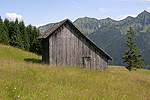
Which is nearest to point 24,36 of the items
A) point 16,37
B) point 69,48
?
point 16,37

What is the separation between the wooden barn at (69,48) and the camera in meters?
15.9

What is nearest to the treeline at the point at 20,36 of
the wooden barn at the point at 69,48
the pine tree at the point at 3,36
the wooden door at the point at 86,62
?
the pine tree at the point at 3,36

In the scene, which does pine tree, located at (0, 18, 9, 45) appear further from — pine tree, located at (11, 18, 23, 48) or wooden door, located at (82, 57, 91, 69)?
wooden door, located at (82, 57, 91, 69)

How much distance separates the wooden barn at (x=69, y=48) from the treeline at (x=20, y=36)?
25.7 m

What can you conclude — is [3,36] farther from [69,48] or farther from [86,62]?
[86,62]

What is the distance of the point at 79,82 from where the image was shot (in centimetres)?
962

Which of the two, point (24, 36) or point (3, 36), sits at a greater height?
point (24, 36)

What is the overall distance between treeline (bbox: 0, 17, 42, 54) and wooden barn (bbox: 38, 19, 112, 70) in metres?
25.7

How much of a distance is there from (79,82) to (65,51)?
7.56 metres

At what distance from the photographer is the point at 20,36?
135ft

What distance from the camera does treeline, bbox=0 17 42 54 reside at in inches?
1582

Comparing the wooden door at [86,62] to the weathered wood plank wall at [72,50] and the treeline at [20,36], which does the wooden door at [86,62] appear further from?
the treeline at [20,36]

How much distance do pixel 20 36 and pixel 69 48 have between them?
1139 inches

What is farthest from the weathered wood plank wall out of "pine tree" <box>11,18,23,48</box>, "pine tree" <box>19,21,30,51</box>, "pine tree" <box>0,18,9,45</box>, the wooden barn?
"pine tree" <box>19,21,30,51</box>
